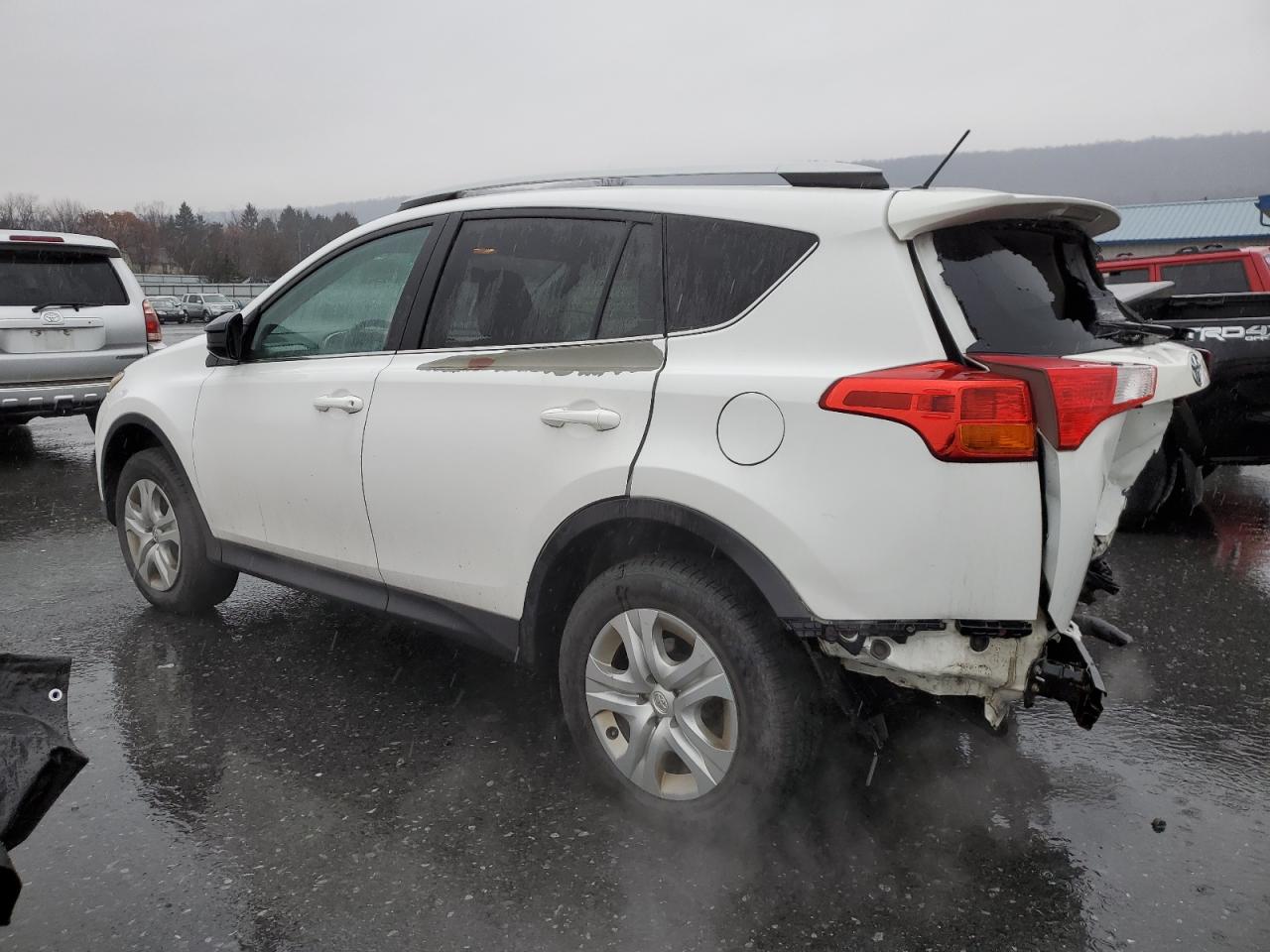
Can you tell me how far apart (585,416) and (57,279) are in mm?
7771

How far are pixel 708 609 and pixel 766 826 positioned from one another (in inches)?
26.5

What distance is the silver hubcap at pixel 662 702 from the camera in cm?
263

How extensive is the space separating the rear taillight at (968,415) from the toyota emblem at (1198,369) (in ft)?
2.91

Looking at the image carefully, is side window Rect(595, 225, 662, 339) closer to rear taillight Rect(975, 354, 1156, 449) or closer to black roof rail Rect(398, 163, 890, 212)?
black roof rail Rect(398, 163, 890, 212)

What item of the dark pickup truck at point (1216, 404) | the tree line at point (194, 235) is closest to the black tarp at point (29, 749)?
the dark pickup truck at point (1216, 404)

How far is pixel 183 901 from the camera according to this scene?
2.52 metres

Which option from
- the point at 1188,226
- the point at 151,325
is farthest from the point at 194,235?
the point at 151,325

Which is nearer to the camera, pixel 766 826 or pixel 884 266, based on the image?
pixel 884 266

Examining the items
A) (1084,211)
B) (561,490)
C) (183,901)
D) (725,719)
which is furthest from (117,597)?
(1084,211)

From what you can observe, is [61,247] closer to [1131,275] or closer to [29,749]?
[29,749]

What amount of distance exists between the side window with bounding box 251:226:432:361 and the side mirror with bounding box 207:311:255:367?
45 millimetres

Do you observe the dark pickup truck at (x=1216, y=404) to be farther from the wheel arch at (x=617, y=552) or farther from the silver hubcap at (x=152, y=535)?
the silver hubcap at (x=152, y=535)

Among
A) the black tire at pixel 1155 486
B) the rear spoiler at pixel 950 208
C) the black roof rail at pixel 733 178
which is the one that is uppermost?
the black roof rail at pixel 733 178

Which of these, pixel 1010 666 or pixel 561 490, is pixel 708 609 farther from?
pixel 1010 666
